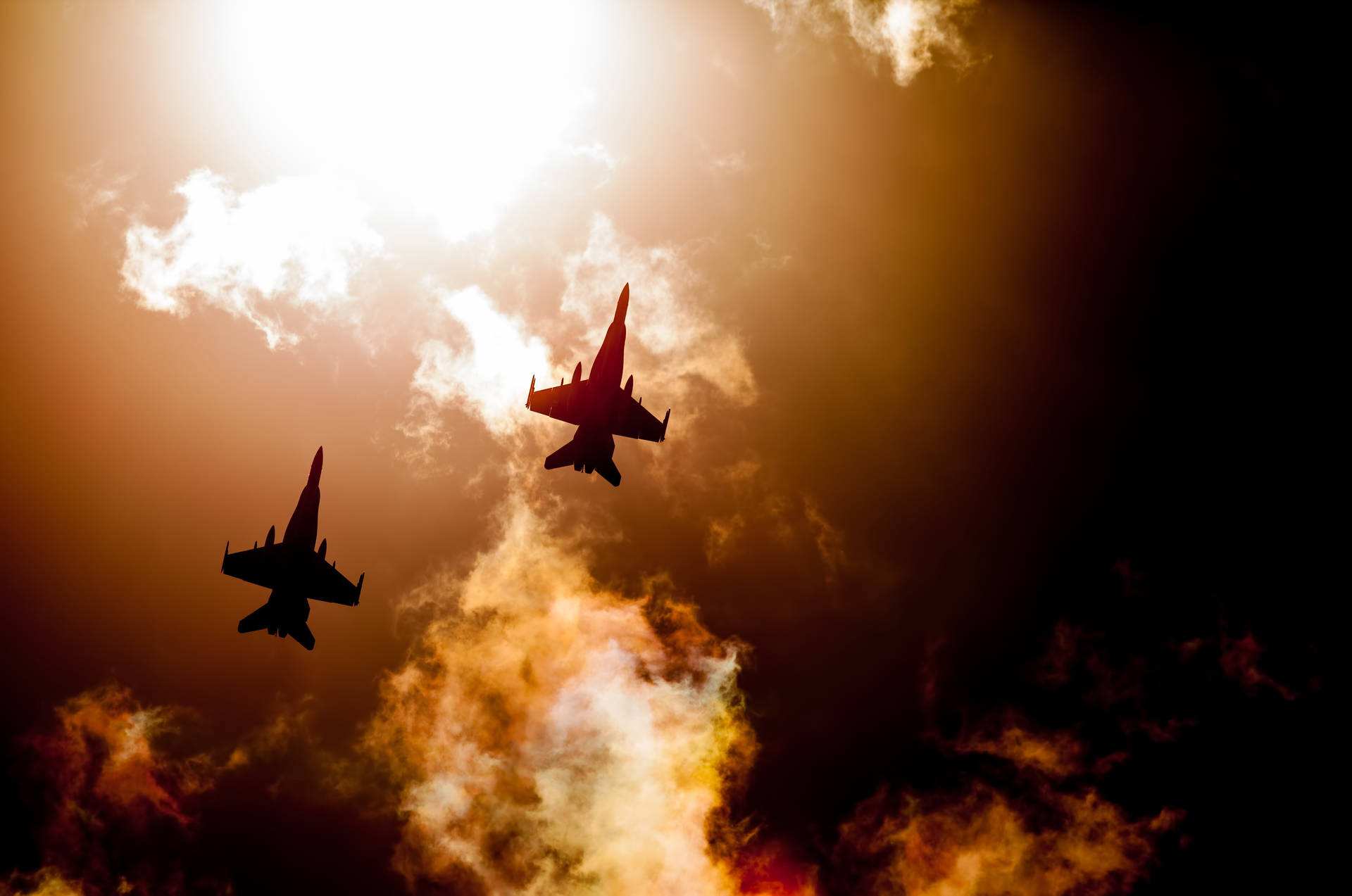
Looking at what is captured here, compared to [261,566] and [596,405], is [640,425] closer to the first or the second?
[596,405]

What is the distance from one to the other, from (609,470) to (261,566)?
25.5 m

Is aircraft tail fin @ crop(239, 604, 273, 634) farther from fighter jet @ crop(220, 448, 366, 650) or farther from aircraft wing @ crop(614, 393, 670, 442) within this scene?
aircraft wing @ crop(614, 393, 670, 442)

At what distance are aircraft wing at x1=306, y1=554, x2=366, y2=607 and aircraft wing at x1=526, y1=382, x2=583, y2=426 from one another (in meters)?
18.1

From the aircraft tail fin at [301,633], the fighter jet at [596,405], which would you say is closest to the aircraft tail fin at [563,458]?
the fighter jet at [596,405]

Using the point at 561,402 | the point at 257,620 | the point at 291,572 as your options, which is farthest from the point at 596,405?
the point at 257,620

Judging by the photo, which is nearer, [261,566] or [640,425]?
[261,566]

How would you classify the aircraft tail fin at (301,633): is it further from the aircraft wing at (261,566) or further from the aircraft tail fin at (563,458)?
the aircraft tail fin at (563,458)

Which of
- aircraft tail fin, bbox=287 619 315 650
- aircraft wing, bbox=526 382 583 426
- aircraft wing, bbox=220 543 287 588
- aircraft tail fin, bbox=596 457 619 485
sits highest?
aircraft wing, bbox=526 382 583 426

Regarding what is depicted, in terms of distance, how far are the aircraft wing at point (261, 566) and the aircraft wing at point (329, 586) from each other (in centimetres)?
205

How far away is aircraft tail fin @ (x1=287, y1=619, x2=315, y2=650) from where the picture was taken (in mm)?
45469

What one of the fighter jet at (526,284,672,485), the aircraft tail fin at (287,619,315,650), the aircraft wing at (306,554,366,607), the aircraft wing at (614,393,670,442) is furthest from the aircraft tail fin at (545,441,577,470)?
the aircraft tail fin at (287,619,315,650)

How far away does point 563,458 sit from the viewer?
4753 centimetres

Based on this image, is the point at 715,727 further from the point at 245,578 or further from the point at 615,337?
the point at 245,578

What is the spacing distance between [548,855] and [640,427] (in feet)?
127
